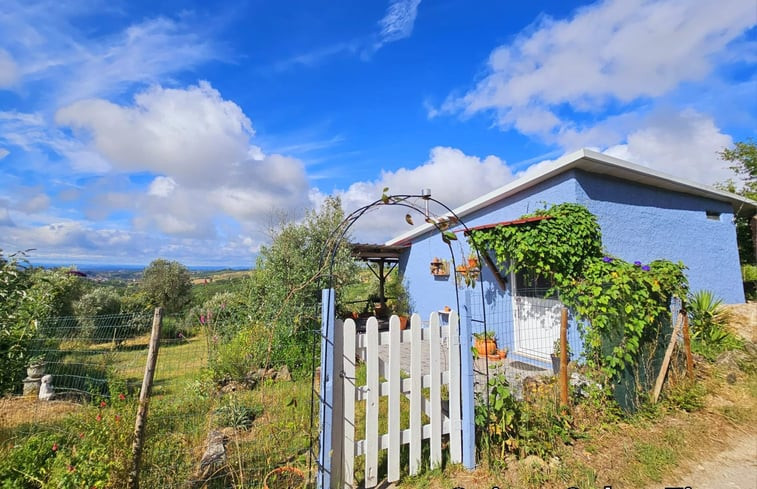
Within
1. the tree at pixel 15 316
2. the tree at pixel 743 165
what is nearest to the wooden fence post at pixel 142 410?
the tree at pixel 15 316

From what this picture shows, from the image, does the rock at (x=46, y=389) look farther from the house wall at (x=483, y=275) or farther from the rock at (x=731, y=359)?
the rock at (x=731, y=359)

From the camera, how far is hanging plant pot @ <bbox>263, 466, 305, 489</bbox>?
2.29 meters

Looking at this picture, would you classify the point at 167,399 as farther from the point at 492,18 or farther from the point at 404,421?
the point at 492,18

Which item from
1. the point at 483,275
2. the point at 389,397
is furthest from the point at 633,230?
the point at 389,397

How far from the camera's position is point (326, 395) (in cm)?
220

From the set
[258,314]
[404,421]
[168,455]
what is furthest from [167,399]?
[404,421]

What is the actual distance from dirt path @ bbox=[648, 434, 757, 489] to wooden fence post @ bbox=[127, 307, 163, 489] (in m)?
3.89

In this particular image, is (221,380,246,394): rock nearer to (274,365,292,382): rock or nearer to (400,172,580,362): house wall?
(274,365,292,382): rock

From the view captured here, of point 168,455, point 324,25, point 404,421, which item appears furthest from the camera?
point 324,25

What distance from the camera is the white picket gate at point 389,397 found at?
2279mm

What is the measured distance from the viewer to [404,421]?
3.51m

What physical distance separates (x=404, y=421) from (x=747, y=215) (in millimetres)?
12352

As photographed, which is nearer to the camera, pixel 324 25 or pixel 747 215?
pixel 324 25

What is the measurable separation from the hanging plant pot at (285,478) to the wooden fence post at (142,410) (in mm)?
864
